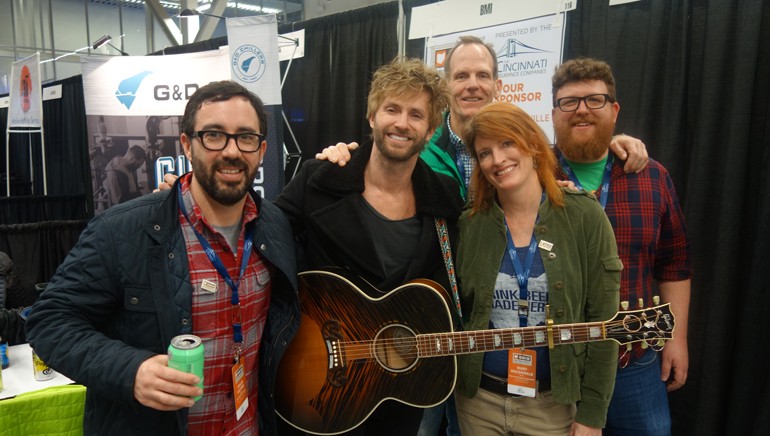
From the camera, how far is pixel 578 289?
153 centimetres

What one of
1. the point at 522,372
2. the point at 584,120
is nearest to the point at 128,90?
the point at 584,120

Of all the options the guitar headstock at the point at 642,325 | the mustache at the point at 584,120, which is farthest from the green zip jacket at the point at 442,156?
the guitar headstock at the point at 642,325

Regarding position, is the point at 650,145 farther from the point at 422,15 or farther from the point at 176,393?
the point at 176,393

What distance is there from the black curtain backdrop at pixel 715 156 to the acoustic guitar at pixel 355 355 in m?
1.80

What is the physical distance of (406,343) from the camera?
1.73 metres

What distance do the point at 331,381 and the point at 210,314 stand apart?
55cm

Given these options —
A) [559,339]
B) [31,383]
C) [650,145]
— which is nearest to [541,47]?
[650,145]

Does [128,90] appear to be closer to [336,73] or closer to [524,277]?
[336,73]

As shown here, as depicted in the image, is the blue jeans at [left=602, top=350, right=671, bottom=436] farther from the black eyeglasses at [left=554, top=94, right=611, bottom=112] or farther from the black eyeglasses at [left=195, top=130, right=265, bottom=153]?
the black eyeglasses at [left=195, top=130, right=265, bottom=153]

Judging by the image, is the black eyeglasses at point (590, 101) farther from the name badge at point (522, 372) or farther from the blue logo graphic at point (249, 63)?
the blue logo graphic at point (249, 63)

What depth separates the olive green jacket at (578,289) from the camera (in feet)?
4.99

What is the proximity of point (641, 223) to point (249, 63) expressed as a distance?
2.82 metres

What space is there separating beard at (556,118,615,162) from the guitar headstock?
0.64 meters

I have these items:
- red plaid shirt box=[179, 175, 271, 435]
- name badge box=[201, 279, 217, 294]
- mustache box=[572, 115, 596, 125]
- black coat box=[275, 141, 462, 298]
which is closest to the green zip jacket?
black coat box=[275, 141, 462, 298]
